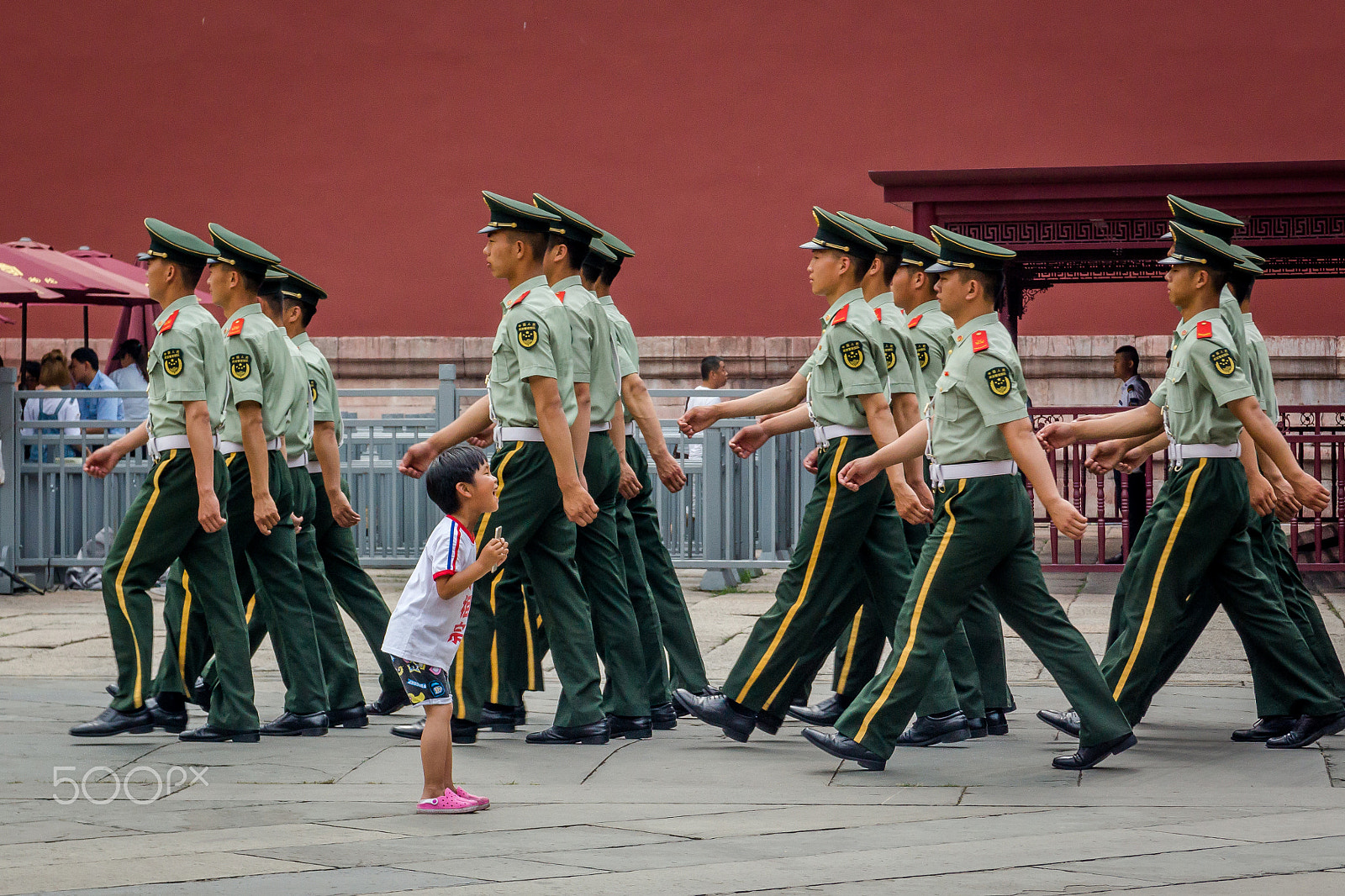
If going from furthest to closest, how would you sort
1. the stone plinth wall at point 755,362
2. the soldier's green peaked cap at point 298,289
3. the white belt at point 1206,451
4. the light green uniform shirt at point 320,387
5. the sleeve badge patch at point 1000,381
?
the stone plinth wall at point 755,362 → the soldier's green peaked cap at point 298,289 → the light green uniform shirt at point 320,387 → the white belt at point 1206,451 → the sleeve badge patch at point 1000,381

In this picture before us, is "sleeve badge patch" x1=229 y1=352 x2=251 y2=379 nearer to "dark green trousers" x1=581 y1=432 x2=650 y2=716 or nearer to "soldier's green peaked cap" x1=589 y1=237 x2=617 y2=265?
"dark green trousers" x1=581 y1=432 x2=650 y2=716

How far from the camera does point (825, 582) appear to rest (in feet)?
17.6

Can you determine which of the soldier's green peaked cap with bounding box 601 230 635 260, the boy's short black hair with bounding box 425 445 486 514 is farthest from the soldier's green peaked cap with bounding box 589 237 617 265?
the boy's short black hair with bounding box 425 445 486 514

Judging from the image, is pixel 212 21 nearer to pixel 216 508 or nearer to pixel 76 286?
pixel 76 286

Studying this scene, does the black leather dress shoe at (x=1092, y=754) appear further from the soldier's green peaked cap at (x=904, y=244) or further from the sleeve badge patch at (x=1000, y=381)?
the soldier's green peaked cap at (x=904, y=244)

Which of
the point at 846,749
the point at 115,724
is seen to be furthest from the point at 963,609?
the point at 115,724

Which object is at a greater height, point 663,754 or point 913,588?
point 913,588

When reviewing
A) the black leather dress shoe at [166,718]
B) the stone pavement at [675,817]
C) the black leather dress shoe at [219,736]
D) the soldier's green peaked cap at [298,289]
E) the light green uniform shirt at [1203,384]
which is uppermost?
the soldier's green peaked cap at [298,289]

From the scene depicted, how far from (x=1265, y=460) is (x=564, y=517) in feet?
7.20

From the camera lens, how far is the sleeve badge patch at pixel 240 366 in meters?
5.56

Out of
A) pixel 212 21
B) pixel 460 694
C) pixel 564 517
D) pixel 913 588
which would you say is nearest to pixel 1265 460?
pixel 913 588

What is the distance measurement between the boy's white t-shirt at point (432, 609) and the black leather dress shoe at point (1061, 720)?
1.88 meters

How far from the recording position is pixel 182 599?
5.62 meters

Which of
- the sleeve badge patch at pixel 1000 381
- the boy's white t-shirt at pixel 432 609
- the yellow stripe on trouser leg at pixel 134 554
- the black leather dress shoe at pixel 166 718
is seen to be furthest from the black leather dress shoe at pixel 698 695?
the yellow stripe on trouser leg at pixel 134 554
